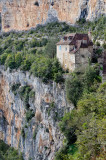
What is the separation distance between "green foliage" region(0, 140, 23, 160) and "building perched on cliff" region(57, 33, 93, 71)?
44.0 feet

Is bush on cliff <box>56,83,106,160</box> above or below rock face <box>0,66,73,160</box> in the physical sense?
above

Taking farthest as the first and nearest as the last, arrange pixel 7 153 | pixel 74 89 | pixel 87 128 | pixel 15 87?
pixel 7 153 < pixel 15 87 < pixel 74 89 < pixel 87 128

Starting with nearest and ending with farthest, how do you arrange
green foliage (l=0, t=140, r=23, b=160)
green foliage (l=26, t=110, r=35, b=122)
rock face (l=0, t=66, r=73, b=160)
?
rock face (l=0, t=66, r=73, b=160) → green foliage (l=26, t=110, r=35, b=122) → green foliage (l=0, t=140, r=23, b=160)

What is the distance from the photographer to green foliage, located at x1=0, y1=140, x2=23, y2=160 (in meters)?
27.6

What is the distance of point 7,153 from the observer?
30.6m

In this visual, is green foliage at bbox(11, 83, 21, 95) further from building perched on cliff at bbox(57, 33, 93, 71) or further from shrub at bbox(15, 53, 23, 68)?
building perched on cliff at bbox(57, 33, 93, 71)

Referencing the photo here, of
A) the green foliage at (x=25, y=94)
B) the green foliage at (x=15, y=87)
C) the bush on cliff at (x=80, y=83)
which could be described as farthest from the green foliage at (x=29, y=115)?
the bush on cliff at (x=80, y=83)

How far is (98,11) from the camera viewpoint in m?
35.0

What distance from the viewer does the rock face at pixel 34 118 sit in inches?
778

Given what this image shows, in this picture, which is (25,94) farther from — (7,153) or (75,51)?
(7,153)

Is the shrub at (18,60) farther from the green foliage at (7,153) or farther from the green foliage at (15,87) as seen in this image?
the green foliage at (7,153)

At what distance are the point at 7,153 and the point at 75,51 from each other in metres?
19.1

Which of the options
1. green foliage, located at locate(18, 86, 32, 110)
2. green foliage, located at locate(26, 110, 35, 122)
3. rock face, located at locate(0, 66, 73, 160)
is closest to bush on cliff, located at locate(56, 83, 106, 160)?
rock face, located at locate(0, 66, 73, 160)

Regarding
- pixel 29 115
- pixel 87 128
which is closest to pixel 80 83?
pixel 87 128
